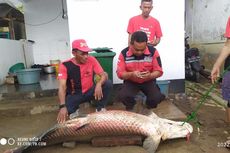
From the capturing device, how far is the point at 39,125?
4.93m

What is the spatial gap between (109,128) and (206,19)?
7257 millimetres

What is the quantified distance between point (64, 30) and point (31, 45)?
4.44ft

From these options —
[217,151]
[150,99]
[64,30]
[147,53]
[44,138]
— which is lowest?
[217,151]

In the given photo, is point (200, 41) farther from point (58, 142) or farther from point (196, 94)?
point (58, 142)

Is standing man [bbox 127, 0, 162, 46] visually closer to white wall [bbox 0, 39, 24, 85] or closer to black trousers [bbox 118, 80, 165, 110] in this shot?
black trousers [bbox 118, 80, 165, 110]

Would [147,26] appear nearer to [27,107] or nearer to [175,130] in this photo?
[175,130]

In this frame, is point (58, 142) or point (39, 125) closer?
point (58, 142)

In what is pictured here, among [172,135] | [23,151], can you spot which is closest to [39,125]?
[23,151]

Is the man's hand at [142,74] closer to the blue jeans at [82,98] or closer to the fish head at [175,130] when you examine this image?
the blue jeans at [82,98]

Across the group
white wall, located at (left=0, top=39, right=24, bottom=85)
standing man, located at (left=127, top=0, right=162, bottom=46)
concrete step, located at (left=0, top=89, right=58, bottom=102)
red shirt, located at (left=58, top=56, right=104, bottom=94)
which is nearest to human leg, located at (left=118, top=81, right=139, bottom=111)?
red shirt, located at (left=58, top=56, right=104, bottom=94)

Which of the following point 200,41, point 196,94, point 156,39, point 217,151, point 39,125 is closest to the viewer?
point 217,151

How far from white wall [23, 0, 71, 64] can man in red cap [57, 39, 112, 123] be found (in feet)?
20.3

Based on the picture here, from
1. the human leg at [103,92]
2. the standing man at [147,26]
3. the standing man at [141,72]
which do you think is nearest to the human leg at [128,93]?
the standing man at [141,72]

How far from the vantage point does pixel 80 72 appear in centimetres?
432
